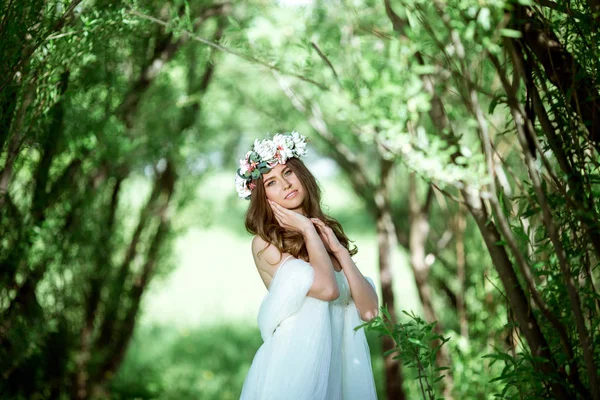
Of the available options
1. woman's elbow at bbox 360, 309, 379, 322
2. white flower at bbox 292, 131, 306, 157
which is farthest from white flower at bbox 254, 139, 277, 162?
woman's elbow at bbox 360, 309, 379, 322

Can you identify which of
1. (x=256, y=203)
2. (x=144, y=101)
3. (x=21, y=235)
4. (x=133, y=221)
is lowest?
(x=256, y=203)

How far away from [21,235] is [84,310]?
2008 mm

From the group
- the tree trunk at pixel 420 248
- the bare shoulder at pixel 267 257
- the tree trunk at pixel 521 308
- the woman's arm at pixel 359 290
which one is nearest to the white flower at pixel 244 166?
the bare shoulder at pixel 267 257

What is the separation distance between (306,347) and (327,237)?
482mm

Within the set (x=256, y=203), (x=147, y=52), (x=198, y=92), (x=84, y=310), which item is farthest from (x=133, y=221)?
(x=256, y=203)

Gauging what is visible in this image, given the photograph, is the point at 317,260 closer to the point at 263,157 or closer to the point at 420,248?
the point at 263,157

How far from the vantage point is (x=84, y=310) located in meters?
6.14

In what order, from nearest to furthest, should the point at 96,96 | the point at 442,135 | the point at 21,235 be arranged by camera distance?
the point at 442,135 < the point at 21,235 < the point at 96,96

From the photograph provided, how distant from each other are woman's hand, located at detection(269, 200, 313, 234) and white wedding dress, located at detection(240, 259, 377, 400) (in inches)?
5.7

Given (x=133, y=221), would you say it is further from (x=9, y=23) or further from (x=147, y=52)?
(x=9, y=23)

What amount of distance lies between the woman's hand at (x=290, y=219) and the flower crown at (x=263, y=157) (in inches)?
6.0

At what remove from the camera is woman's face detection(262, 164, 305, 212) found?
3176mm

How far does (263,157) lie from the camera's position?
3.22 metres

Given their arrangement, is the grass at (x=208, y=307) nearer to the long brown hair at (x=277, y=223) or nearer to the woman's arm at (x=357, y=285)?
the long brown hair at (x=277, y=223)
